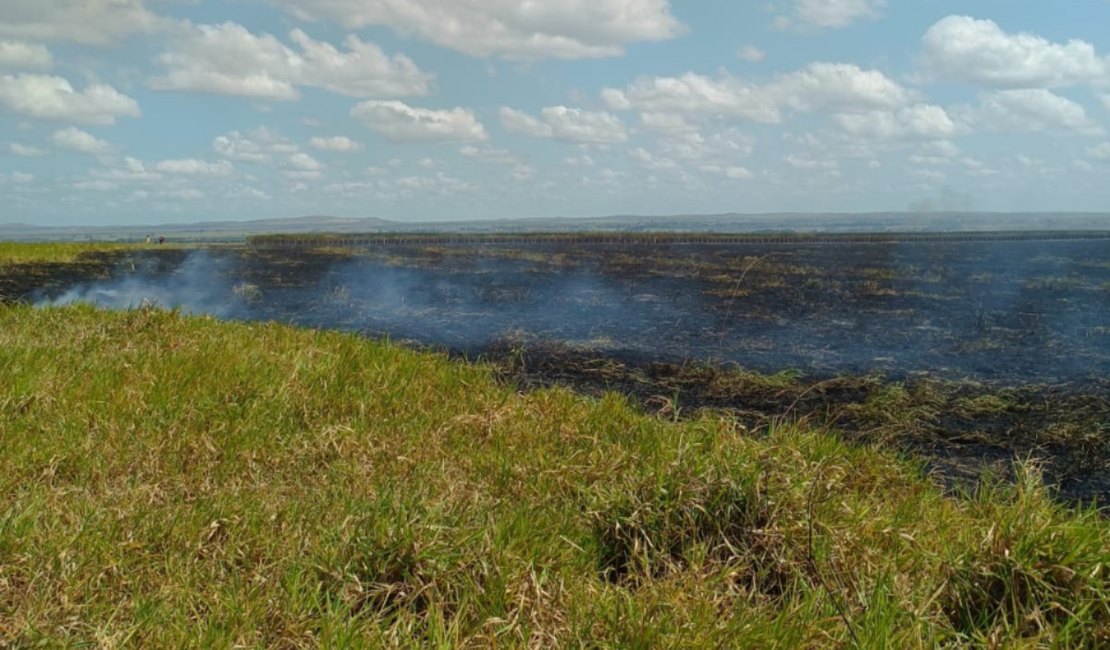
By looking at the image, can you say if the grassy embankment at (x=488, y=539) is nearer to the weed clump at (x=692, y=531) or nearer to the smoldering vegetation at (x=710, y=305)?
the weed clump at (x=692, y=531)

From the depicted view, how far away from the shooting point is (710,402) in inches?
375

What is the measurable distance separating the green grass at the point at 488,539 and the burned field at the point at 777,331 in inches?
65.3

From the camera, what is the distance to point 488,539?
4047 millimetres

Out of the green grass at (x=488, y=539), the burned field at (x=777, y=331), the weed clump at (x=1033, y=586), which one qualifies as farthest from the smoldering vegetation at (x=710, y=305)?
the weed clump at (x=1033, y=586)

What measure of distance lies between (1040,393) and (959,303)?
10.3m

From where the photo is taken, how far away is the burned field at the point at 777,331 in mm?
8586

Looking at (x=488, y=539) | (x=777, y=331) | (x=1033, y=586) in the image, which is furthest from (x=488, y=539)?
(x=777, y=331)

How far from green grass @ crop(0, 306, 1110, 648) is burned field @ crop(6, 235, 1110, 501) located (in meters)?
1.66

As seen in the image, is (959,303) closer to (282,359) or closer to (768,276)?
(768,276)

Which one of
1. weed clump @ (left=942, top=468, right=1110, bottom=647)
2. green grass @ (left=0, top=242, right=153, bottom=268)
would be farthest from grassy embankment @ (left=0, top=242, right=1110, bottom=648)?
green grass @ (left=0, top=242, right=153, bottom=268)

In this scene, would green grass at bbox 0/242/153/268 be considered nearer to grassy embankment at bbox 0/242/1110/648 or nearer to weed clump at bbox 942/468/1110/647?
grassy embankment at bbox 0/242/1110/648

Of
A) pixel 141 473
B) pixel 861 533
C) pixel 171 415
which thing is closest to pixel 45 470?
pixel 141 473

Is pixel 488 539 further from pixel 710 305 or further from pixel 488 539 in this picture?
pixel 710 305

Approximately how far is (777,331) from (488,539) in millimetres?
11540
